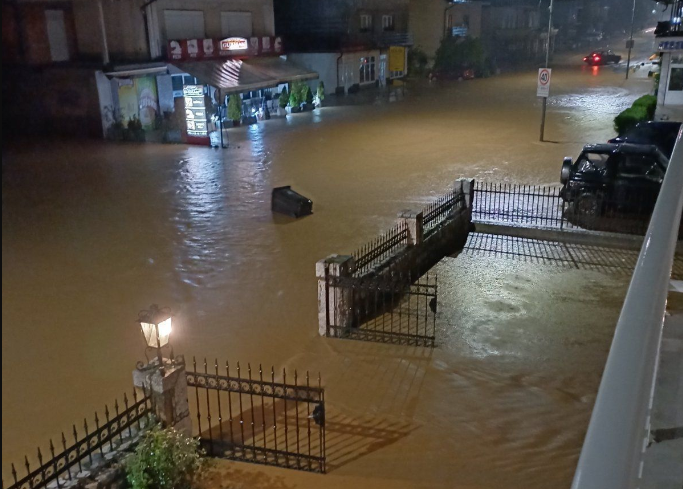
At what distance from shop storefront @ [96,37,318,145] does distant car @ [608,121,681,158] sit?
14.5 m

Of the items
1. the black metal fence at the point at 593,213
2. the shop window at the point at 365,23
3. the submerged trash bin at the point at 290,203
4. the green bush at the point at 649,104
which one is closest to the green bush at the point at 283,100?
the shop window at the point at 365,23

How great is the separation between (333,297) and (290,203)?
6.00m

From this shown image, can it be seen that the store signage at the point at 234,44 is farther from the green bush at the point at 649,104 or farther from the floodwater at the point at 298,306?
the green bush at the point at 649,104

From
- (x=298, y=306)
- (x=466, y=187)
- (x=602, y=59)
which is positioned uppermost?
(x=602, y=59)

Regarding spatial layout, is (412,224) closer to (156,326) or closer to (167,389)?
(156,326)

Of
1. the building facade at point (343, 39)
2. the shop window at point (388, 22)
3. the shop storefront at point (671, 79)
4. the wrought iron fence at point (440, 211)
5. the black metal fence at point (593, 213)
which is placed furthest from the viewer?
the shop window at point (388, 22)

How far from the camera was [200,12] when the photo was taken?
2881cm

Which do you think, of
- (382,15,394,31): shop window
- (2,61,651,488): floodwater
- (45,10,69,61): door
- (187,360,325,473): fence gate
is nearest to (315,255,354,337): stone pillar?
(2,61,651,488): floodwater

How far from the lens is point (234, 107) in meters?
27.8

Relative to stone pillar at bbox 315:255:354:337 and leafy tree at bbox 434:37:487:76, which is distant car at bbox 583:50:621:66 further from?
stone pillar at bbox 315:255:354:337

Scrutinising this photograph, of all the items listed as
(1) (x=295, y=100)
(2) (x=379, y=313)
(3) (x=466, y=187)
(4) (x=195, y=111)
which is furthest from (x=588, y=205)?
(1) (x=295, y=100)

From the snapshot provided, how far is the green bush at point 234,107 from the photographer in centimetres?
2769

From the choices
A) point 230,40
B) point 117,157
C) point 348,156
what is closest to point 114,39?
point 230,40

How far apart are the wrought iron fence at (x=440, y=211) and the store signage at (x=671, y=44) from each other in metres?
13.0
